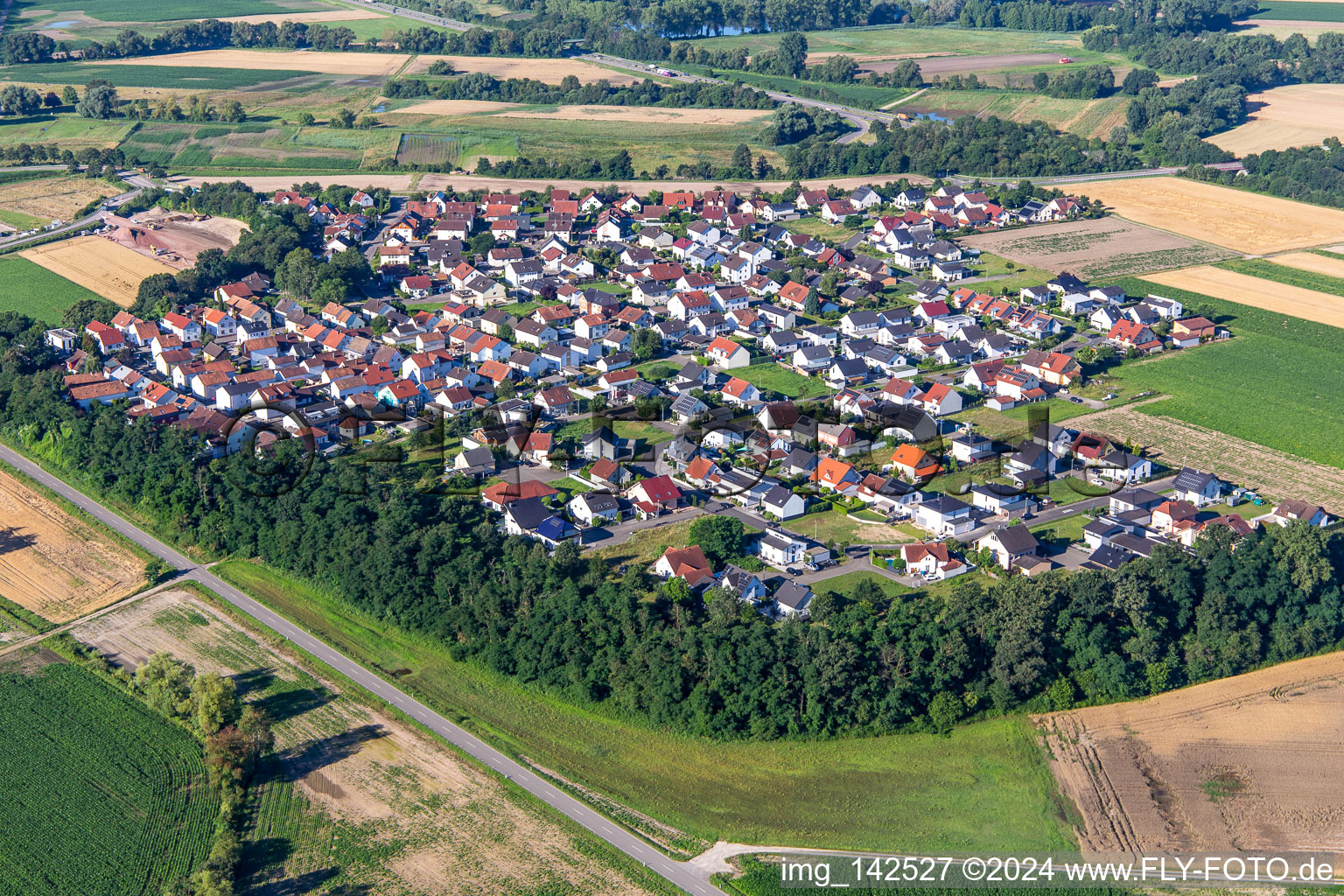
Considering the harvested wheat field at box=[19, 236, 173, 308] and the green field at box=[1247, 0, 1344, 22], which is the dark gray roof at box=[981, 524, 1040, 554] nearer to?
the harvested wheat field at box=[19, 236, 173, 308]

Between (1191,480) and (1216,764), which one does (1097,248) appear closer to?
(1191,480)

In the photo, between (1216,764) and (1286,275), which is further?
(1286,275)

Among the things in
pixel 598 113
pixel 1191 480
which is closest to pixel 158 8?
pixel 598 113

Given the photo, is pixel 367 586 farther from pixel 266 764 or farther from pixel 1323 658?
pixel 1323 658

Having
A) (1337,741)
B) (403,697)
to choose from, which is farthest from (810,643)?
(1337,741)

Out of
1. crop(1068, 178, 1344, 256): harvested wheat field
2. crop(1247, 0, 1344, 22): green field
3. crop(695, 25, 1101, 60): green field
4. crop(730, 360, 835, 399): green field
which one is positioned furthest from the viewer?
crop(1247, 0, 1344, 22): green field

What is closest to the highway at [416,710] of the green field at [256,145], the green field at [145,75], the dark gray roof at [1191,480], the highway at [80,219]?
the dark gray roof at [1191,480]

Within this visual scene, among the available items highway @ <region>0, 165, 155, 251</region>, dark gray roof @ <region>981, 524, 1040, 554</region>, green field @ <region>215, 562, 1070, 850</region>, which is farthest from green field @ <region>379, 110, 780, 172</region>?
green field @ <region>215, 562, 1070, 850</region>
